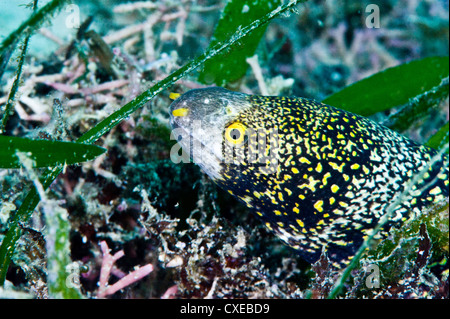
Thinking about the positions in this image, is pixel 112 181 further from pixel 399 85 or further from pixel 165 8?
pixel 399 85

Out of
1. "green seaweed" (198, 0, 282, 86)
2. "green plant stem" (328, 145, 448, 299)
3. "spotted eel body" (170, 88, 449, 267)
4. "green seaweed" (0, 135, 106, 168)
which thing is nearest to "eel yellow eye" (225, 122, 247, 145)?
"spotted eel body" (170, 88, 449, 267)

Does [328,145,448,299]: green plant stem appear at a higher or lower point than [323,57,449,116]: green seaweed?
lower

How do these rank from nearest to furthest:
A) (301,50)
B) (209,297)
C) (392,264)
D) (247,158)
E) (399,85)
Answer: (247,158) < (392,264) < (209,297) < (399,85) < (301,50)

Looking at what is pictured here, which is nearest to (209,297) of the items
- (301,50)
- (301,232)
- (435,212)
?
(301,232)

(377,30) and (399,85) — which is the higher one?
(377,30)

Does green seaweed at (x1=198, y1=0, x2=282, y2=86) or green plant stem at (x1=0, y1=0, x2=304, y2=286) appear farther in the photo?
green seaweed at (x1=198, y1=0, x2=282, y2=86)

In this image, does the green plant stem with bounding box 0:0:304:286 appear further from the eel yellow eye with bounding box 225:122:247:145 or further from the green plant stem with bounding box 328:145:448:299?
the green plant stem with bounding box 328:145:448:299

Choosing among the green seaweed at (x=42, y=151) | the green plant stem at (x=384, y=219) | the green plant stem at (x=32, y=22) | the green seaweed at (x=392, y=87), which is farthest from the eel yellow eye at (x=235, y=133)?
the green seaweed at (x=392, y=87)
